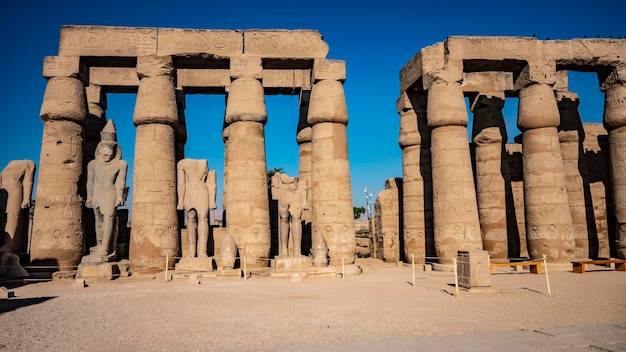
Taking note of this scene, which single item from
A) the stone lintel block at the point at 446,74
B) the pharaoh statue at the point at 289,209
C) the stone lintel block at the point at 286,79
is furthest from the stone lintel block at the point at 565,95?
the pharaoh statue at the point at 289,209

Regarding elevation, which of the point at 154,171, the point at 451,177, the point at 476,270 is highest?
the point at 154,171

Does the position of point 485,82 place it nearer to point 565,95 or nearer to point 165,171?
point 565,95

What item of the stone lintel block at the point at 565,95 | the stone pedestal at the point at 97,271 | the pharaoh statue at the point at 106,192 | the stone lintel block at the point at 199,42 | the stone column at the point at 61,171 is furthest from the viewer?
the stone lintel block at the point at 565,95

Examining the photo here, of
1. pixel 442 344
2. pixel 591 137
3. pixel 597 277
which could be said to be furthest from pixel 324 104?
pixel 591 137

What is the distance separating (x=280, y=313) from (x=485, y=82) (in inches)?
636

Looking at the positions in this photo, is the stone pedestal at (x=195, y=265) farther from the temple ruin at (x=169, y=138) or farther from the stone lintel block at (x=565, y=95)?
the stone lintel block at (x=565, y=95)

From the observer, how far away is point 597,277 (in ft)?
41.0

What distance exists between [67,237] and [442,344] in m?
13.4

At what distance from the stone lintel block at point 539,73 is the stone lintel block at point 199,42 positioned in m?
10.7

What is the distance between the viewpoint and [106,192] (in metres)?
13.7

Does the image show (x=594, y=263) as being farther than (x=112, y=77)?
No

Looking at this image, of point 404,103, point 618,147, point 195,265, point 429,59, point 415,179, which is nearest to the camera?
point 195,265

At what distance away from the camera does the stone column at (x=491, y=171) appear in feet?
60.3

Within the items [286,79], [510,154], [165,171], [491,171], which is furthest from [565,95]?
[165,171]
